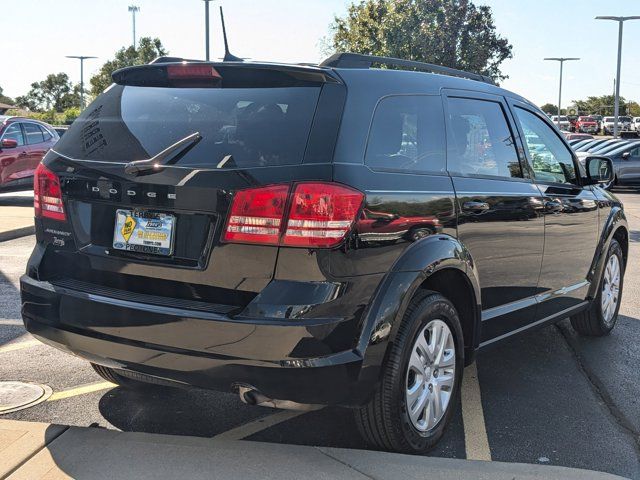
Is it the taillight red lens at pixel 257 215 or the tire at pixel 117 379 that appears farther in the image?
the tire at pixel 117 379

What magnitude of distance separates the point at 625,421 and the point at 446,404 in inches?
44.3

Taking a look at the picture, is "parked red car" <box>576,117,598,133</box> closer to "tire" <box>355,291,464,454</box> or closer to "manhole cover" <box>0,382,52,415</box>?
"tire" <box>355,291,464,454</box>

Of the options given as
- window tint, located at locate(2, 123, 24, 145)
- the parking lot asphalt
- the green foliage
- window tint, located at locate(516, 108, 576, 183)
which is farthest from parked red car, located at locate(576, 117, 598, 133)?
the parking lot asphalt

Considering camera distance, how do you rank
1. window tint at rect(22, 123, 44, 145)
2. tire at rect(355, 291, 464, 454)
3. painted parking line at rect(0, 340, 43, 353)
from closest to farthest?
tire at rect(355, 291, 464, 454) < painted parking line at rect(0, 340, 43, 353) < window tint at rect(22, 123, 44, 145)

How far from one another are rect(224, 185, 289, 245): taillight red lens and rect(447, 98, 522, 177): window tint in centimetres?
120

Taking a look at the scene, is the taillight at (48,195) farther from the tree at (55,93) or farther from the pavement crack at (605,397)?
the tree at (55,93)

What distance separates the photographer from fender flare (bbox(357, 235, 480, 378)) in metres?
3.12

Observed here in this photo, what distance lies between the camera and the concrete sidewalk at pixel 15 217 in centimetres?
1078

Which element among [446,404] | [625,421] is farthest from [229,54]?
[625,421]

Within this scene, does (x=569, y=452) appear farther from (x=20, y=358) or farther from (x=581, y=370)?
(x=20, y=358)

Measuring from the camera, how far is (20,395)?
4.24 meters

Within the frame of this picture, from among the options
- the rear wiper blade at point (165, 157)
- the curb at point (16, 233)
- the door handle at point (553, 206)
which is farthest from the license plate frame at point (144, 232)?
the curb at point (16, 233)

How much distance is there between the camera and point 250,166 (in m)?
3.08

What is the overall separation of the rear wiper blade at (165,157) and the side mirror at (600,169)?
3.43 meters
